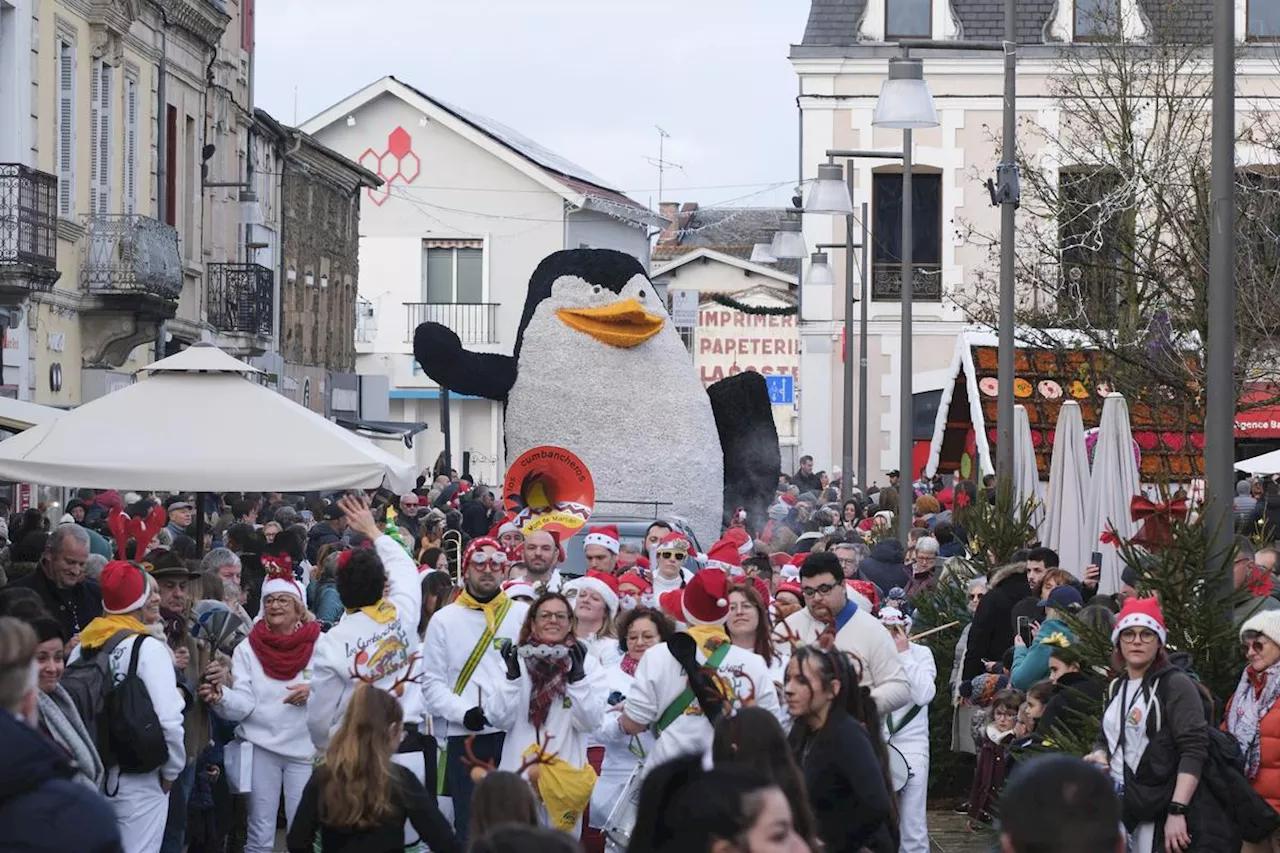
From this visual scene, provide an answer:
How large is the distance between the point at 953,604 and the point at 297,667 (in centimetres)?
625

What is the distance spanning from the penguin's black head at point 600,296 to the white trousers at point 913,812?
11.0m

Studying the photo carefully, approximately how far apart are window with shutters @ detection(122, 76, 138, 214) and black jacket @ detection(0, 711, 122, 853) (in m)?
24.9

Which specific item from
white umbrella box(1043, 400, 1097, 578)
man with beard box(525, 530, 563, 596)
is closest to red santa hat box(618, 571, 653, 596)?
man with beard box(525, 530, 563, 596)

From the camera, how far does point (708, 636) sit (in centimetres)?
948

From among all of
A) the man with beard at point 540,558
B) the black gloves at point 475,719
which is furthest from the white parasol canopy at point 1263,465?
the black gloves at point 475,719

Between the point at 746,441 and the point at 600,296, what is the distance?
212 centimetres

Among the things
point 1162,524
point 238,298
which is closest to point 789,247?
point 238,298

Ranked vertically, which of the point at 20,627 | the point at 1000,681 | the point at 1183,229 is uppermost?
the point at 1183,229

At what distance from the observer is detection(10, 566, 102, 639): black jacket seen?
38.7 feet

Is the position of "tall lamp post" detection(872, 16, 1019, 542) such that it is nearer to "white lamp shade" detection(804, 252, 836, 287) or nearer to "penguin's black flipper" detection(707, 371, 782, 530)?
"penguin's black flipper" detection(707, 371, 782, 530)

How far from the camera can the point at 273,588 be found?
1034cm

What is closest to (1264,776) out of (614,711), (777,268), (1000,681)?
(614,711)

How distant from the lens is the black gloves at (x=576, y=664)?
943cm

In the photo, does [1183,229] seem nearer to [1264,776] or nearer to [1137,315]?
[1137,315]
